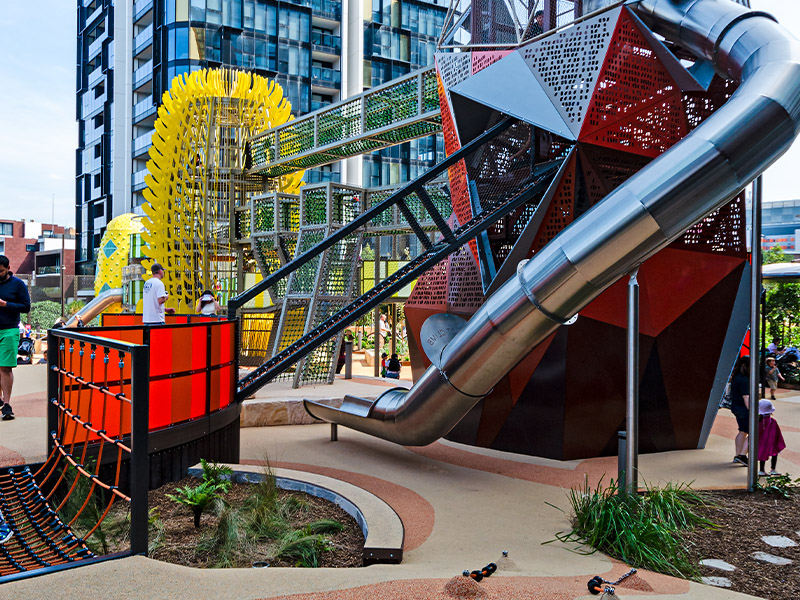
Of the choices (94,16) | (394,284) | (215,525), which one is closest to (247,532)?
(215,525)

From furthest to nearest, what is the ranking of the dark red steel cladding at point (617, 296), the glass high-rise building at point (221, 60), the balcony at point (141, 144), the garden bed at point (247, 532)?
the balcony at point (141, 144)
the glass high-rise building at point (221, 60)
the dark red steel cladding at point (617, 296)
the garden bed at point (247, 532)

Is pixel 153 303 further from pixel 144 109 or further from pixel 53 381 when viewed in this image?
pixel 144 109

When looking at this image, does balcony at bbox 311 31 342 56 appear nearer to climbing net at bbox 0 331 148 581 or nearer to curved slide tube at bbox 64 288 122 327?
curved slide tube at bbox 64 288 122 327

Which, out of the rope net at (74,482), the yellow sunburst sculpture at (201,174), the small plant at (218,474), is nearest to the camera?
the rope net at (74,482)

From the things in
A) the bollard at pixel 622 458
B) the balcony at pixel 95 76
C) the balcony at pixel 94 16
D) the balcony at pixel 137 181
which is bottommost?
the bollard at pixel 622 458

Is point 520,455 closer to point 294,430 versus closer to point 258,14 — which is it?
point 294,430

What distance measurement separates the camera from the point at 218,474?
22.6ft

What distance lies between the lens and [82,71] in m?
69.4

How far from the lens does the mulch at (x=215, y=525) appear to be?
518cm

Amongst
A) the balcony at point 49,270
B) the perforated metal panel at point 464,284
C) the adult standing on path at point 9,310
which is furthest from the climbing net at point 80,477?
the balcony at point 49,270

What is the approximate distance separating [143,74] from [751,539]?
6172 centimetres

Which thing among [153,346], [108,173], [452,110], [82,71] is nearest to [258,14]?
[108,173]

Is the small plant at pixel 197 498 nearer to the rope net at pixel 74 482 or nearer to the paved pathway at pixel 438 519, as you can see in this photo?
the rope net at pixel 74 482

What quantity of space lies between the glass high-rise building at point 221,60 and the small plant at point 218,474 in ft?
166
